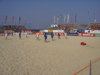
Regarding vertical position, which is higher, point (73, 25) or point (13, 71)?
point (73, 25)

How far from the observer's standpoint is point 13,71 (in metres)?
5.37

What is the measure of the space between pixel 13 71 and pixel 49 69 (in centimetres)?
194

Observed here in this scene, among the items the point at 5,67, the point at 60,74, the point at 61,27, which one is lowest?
the point at 60,74

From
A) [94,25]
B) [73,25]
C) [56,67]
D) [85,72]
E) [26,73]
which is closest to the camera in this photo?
[26,73]

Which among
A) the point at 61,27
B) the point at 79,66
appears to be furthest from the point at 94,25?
the point at 79,66

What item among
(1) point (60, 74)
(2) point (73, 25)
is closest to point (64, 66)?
(1) point (60, 74)

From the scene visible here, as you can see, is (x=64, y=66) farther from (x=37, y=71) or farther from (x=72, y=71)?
(x=37, y=71)

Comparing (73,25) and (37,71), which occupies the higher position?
(73,25)

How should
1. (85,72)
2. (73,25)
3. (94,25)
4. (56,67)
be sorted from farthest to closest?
1. (73,25)
2. (94,25)
3. (56,67)
4. (85,72)

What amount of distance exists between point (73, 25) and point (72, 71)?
2293 inches

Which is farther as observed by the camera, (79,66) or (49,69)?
(79,66)

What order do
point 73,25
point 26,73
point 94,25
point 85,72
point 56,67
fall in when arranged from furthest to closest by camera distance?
1. point 73,25
2. point 94,25
3. point 56,67
4. point 85,72
5. point 26,73

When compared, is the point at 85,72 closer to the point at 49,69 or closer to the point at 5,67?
the point at 49,69

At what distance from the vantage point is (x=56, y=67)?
6383mm
